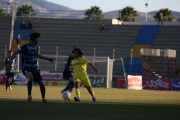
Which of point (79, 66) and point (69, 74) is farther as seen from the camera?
point (69, 74)

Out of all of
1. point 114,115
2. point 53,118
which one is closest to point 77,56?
point 114,115

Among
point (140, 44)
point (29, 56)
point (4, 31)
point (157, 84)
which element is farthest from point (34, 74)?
point (4, 31)

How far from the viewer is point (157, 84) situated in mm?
41969

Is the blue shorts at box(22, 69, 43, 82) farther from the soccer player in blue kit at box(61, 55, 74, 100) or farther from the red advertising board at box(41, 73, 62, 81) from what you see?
the red advertising board at box(41, 73, 62, 81)

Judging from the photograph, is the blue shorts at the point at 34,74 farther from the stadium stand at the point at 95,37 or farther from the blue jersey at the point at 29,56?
the stadium stand at the point at 95,37

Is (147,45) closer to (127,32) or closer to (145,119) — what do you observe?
(127,32)

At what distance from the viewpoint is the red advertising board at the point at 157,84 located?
41.7m

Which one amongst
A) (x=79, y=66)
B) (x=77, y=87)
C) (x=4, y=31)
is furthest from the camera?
(x=4, y=31)

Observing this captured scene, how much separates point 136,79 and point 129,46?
43.8ft

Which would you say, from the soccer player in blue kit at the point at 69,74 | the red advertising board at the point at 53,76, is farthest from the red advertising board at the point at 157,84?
the soccer player in blue kit at the point at 69,74

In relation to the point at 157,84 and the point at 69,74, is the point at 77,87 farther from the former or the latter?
the point at 157,84

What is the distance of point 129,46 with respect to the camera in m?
55.7

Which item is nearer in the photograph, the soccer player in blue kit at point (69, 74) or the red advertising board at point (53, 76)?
the soccer player in blue kit at point (69, 74)

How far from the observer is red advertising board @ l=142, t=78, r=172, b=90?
41688 millimetres
